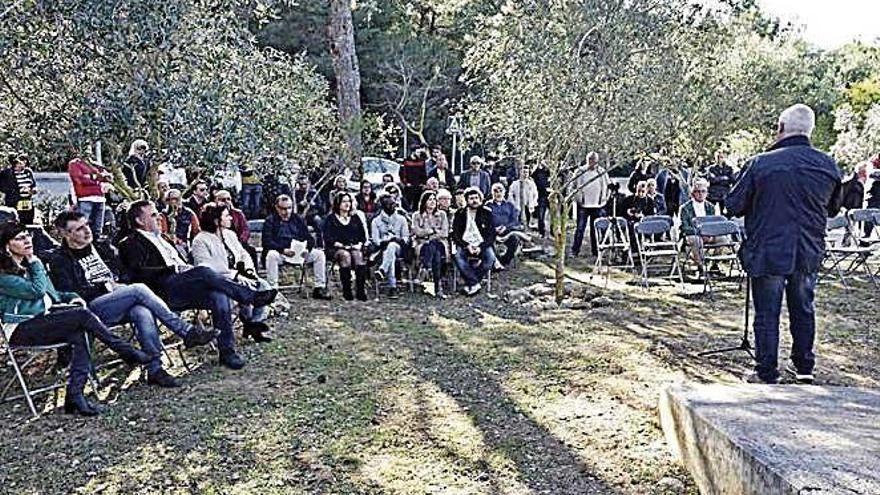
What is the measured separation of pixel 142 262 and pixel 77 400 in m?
1.48

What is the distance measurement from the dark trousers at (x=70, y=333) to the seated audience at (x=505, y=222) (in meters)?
6.48

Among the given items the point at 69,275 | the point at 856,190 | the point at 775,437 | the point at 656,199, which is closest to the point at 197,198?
the point at 69,275

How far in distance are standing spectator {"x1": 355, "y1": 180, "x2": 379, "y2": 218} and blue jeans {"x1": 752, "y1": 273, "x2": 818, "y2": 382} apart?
22.0 ft

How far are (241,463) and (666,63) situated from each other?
6.73m

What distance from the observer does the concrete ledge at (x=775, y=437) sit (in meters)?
2.97

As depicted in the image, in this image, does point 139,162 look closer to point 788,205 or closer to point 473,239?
point 473,239

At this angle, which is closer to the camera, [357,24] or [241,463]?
[241,463]

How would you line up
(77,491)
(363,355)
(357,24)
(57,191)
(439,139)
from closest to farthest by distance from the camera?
(77,491) < (363,355) < (57,191) < (357,24) < (439,139)

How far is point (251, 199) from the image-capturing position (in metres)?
15.8

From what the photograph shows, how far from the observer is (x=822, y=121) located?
31.7 metres

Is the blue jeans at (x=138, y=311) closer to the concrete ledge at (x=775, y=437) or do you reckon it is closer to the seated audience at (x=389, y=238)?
the concrete ledge at (x=775, y=437)

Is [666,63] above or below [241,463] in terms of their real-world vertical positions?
above

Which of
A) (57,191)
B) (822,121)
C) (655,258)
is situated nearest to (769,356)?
(655,258)

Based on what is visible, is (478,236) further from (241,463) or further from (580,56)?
(241,463)
